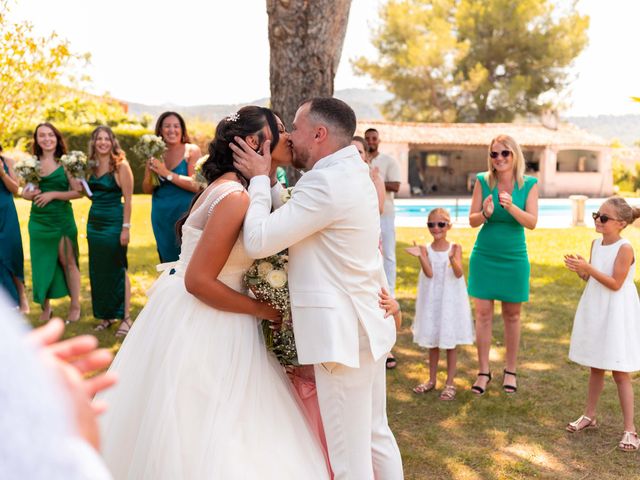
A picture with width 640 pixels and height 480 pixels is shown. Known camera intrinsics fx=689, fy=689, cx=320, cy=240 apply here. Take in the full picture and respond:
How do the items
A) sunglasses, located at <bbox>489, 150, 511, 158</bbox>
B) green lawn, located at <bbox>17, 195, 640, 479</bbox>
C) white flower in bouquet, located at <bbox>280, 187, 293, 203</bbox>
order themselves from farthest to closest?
sunglasses, located at <bbox>489, 150, 511, 158</bbox> → green lawn, located at <bbox>17, 195, 640, 479</bbox> → white flower in bouquet, located at <bbox>280, 187, 293, 203</bbox>

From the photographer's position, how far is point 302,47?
298 inches

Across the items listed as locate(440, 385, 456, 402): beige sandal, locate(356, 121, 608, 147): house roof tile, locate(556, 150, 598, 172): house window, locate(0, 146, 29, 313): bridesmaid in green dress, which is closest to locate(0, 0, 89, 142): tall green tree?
locate(0, 146, 29, 313): bridesmaid in green dress

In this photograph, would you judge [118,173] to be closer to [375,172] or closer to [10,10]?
[375,172]

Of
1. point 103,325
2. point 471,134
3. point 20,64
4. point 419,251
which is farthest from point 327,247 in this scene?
point 471,134

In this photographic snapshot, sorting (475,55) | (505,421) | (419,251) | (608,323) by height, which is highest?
(475,55)

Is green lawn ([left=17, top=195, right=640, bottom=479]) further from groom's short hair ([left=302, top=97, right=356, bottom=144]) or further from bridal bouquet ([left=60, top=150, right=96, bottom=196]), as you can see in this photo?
groom's short hair ([left=302, top=97, right=356, bottom=144])

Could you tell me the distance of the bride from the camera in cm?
276

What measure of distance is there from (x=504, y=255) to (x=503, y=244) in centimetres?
9

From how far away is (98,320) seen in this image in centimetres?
802

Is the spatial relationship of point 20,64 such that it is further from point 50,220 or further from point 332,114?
point 332,114

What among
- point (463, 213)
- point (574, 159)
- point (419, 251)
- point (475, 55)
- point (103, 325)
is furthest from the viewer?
point (475, 55)

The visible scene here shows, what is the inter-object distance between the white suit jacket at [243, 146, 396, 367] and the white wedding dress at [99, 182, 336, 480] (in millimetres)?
261

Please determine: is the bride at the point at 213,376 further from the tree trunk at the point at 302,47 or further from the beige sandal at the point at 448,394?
the tree trunk at the point at 302,47

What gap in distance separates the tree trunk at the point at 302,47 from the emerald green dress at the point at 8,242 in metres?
3.32
